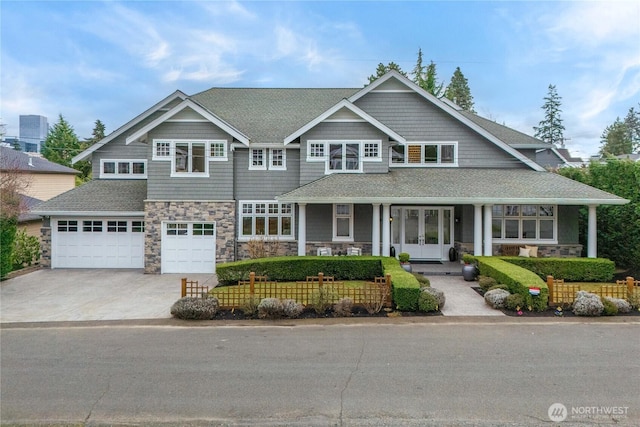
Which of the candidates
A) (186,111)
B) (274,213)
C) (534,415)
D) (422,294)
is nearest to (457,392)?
(534,415)

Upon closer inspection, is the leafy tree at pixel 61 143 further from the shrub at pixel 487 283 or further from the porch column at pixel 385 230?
the shrub at pixel 487 283

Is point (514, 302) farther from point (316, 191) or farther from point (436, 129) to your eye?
point (436, 129)

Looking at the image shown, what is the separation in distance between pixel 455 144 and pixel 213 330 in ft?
44.6

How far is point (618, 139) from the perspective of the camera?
6556 cm

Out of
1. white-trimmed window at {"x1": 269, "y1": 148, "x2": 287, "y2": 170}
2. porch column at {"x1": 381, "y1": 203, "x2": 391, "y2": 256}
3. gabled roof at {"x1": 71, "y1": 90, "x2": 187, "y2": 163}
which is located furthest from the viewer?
gabled roof at {"x1": 71, "y1": 90, "x2": 187, "y2": 163}

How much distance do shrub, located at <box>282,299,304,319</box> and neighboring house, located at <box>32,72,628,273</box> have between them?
537 cm

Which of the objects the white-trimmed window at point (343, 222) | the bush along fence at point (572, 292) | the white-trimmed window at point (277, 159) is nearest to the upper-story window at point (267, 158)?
the white-trimmed window at point (277, 159)

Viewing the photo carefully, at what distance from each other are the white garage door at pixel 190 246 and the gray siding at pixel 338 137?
4.76 m

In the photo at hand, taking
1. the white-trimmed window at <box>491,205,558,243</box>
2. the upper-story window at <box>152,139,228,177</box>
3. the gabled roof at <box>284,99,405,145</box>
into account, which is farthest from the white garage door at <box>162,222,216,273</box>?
the white-trimmed window at <box>491,205,558,243</box>

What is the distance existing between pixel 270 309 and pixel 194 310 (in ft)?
6.39

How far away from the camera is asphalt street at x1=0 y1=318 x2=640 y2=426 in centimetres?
Answer: 527

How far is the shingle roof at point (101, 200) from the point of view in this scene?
55.0ft

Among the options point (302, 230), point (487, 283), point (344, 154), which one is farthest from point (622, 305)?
point (344, 154)

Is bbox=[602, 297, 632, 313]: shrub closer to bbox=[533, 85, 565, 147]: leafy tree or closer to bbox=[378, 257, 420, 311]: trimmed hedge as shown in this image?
bbox=[378, 257, 420, 311]: trimmed hedge
